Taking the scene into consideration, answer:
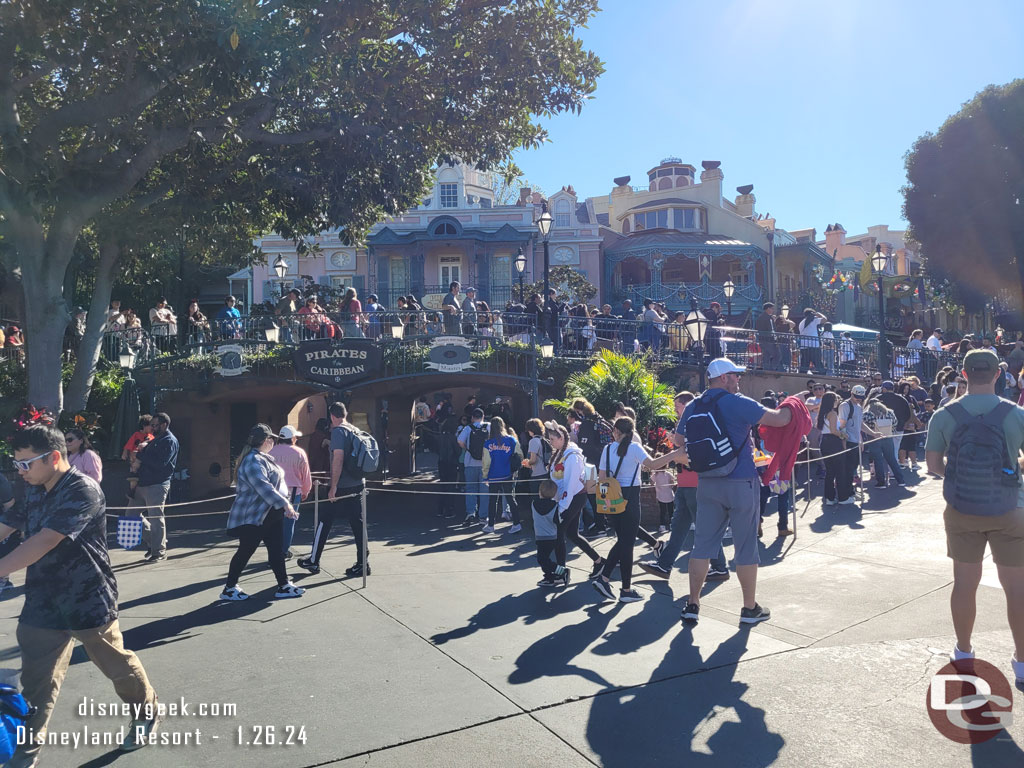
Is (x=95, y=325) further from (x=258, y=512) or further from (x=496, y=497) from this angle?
(x=258, y=512)

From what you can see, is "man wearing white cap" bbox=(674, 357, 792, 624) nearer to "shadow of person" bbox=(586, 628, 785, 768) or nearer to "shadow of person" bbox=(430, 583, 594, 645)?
"shadow of person" bbox=(586, 628, 785, 768)

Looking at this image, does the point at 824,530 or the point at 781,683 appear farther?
the point at 824,530

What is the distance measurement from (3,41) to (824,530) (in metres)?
12.2

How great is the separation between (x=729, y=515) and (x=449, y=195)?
30269mm

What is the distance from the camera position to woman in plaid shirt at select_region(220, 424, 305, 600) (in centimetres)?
730

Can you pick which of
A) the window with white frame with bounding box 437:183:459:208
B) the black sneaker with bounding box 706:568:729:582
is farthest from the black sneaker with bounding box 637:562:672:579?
the window with white frame with bounding box 437:183:459:208

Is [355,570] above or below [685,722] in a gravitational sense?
below

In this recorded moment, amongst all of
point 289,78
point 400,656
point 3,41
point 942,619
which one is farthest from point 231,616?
point 3,41

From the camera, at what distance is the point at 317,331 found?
17078mm

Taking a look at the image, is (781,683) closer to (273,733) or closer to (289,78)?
(273,733)

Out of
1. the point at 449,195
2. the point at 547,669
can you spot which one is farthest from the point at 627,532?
the point at 449,195

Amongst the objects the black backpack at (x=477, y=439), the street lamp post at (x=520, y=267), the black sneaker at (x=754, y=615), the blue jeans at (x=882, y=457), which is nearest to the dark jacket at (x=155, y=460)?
the black backpack at (x=477, y=439)

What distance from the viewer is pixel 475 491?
12758 millimetres

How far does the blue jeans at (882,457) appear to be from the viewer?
12789mm
